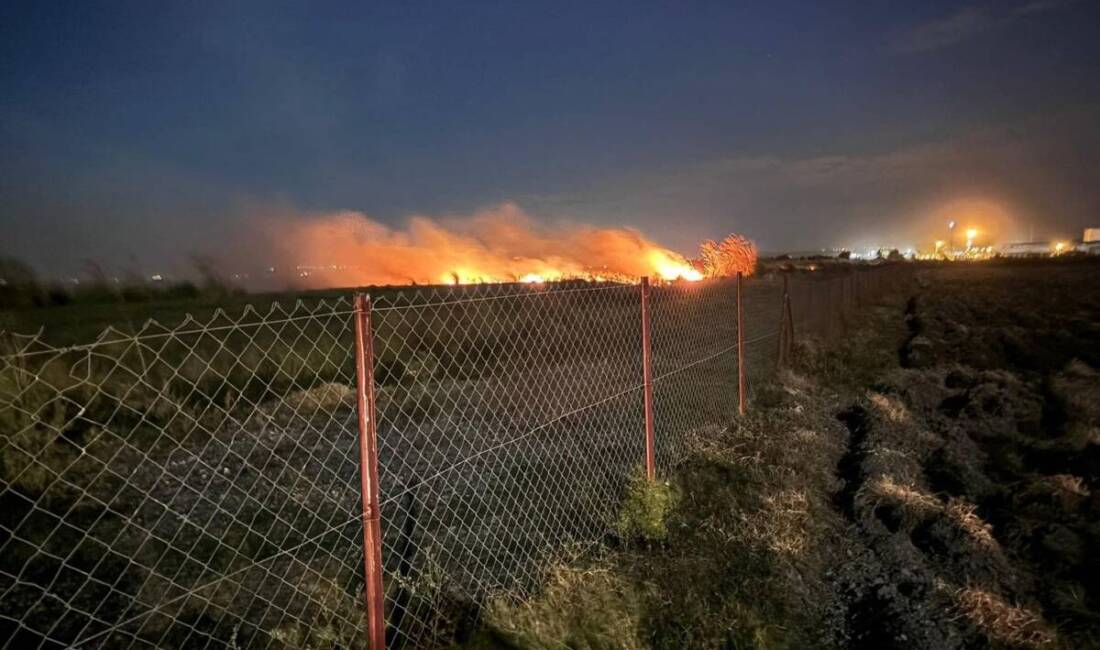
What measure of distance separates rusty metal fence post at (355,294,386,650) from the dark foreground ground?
84 cm

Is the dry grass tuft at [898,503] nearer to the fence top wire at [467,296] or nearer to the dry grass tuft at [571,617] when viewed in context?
the dry grass tuft at [571,617]

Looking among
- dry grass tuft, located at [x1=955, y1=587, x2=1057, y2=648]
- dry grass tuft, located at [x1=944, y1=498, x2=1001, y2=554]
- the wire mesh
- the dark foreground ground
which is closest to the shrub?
the dark foreground ground

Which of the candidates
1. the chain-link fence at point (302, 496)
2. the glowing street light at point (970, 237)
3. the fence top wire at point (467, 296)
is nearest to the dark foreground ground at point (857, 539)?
the chain-link fence at point (302, 496)

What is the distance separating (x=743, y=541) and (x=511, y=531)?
1835 mm

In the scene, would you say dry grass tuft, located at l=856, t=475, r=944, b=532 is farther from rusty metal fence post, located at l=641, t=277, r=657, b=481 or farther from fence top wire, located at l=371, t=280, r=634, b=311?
fence top wire, located at l=371, t=280, r=634, b=311

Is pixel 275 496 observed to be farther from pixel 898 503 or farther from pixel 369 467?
pixel 898 503

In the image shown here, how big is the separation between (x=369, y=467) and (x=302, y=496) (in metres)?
3.56

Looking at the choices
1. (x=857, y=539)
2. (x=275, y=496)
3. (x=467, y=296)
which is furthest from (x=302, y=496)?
(x=857, y=539)

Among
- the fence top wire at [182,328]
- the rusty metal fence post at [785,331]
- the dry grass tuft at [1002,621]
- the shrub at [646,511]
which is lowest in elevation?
the dry grass tuft at [1002,621]

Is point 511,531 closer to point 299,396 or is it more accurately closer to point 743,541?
point 743,541

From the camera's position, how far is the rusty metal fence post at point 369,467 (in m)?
2.96

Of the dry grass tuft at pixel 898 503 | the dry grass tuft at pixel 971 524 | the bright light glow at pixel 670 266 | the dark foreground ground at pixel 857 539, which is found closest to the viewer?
the dark foreground ground at pixel 857 539

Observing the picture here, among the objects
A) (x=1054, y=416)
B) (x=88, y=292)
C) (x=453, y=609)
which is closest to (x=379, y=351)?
(x=88, y=292)

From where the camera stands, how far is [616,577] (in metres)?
4.09
